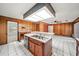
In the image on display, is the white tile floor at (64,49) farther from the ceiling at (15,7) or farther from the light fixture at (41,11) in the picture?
the ceiling at (15,7)

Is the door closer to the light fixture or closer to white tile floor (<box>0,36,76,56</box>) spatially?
white tile floor (<box>0,36,76,56</box>)

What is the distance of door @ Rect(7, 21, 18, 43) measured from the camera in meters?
4.26

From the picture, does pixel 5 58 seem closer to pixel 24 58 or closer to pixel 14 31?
pixel 24 58

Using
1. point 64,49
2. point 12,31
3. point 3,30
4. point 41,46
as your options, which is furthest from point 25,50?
point 12,31

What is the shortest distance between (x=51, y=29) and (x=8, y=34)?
2655mm

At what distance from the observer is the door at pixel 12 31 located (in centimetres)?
426

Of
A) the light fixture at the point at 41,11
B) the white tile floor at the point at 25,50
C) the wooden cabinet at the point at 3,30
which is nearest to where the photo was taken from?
the light fixture at the point at 41,11

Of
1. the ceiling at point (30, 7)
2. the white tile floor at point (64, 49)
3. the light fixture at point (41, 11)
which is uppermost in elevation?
the ceiling at point (30, 7)

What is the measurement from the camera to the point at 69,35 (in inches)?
256

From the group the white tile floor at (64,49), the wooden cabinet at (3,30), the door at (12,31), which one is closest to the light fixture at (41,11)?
the white tile floor at (64,49)

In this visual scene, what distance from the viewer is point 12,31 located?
448 cm

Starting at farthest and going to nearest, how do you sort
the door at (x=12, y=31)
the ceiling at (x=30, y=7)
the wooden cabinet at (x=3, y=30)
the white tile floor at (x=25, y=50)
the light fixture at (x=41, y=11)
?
the door at (x=12, y=31) → the wooden cabinet at (x=3, y=30) → the white tile floor at (x=25, y=50) → the ceiling at (x=30, y=7) → the light fixture at (x=41, y=11)

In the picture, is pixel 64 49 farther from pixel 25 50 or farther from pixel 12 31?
pixel 12 31

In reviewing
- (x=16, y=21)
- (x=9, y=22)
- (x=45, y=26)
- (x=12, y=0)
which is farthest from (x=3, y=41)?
(x=12, y=0)
